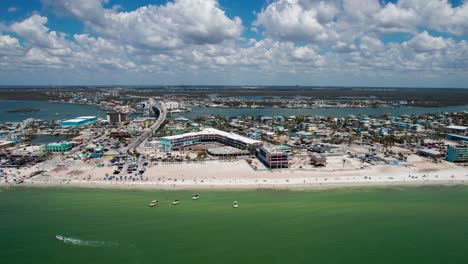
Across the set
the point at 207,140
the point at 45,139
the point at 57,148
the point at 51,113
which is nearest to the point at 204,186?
the point at 207,140

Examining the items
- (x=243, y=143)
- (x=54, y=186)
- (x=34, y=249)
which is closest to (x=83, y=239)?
(x=34, y=249)

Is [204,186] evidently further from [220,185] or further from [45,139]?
[45,139]

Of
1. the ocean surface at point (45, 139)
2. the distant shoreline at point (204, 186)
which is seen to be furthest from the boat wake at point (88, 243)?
the ocean surface at point (45, 139)

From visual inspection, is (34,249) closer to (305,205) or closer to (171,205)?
(171,205)

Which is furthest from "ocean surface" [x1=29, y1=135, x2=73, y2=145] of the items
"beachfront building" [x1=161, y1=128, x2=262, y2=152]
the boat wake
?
the boat wake

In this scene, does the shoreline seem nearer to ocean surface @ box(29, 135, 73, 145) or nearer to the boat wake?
the boat wake
